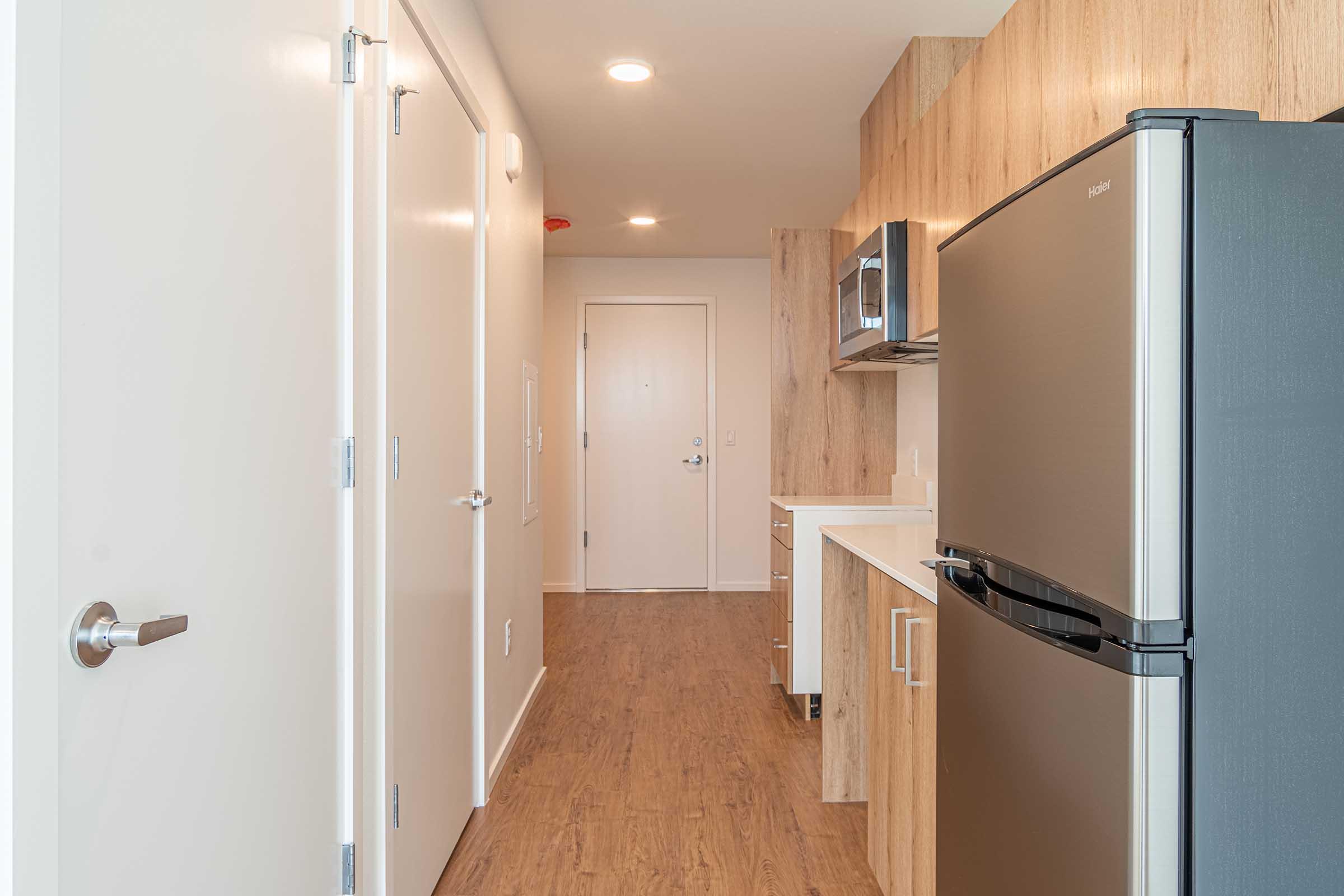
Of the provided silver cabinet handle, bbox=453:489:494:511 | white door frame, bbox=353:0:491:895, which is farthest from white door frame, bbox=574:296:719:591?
white door frame, bbox=353:0:491:895

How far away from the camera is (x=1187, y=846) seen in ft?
2.72

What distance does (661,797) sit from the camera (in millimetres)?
2531

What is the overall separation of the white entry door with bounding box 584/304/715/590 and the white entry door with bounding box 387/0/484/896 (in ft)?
11.3

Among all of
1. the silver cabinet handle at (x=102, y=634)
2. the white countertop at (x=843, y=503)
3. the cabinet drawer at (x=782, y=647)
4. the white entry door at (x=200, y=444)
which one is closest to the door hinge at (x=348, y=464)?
the white entry door at (x=200, y=444)

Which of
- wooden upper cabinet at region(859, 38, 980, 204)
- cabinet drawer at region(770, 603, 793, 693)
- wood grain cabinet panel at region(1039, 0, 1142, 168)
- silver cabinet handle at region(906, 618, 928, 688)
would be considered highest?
wooden upper cabinet at region(859, 38, 980, 204)

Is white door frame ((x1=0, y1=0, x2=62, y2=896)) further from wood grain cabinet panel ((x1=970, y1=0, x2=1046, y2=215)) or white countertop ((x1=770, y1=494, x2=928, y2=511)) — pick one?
white countertop ((x1=770, y1=494, x2=928, y2=511))

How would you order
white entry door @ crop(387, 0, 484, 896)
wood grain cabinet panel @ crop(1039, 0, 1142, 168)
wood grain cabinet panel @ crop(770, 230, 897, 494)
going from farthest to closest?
wood grain cabinet panel @ crop(770, 230, 897, 494), white entry door @ crop(387, 0, 484, 896), wood grain cabinet panel @ crop(1039, 0, 1142, 168)

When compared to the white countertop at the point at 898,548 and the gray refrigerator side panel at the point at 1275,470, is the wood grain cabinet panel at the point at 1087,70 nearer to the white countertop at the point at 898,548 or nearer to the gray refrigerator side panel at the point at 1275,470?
the gray refrigerator side panel at the point at 1275,470

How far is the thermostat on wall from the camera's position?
2.76 m

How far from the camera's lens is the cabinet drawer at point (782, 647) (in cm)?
325

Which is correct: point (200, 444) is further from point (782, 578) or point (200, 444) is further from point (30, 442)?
point (782, 578)

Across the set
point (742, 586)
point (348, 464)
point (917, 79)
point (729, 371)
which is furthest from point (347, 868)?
point (729, 371)

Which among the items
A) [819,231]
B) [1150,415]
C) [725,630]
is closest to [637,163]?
[819,231]

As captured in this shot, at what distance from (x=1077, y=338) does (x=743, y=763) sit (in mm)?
2242
